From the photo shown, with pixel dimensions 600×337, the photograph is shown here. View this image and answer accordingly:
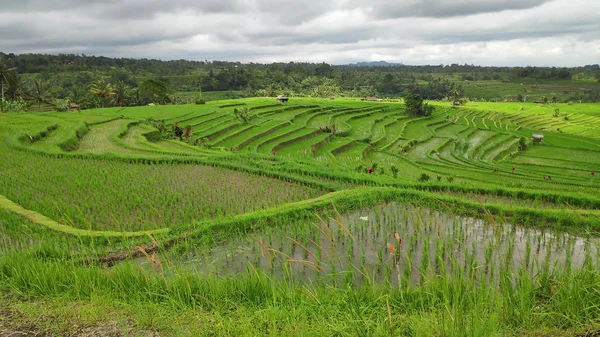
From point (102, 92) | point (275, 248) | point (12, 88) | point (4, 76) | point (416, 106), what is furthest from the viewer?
point (416, 106)

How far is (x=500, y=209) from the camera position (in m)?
6.55

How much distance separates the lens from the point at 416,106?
127 ft

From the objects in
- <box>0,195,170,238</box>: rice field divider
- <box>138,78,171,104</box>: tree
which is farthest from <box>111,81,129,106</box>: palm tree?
<box>0,195,170,238</box>: rice field divider

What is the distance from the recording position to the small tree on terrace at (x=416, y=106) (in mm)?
38375

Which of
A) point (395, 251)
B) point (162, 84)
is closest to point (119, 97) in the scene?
point (162, 84)

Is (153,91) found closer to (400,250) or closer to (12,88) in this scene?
(12,88)

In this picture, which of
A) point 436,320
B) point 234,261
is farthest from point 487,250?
point 234,261

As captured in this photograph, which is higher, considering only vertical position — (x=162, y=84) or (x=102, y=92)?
(x=162, y=84)

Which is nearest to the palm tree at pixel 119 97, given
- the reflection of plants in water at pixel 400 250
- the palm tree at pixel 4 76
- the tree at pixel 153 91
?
the tree at pixel 153 91

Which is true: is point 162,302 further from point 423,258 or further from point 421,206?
point 421,206

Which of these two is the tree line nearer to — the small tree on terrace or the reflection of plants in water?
the small tree on terrace

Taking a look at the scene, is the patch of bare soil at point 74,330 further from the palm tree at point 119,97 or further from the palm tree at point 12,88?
the palm tree at point 119,97

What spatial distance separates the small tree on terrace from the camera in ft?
126

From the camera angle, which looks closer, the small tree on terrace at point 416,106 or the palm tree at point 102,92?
the palm tree at point 102,92
